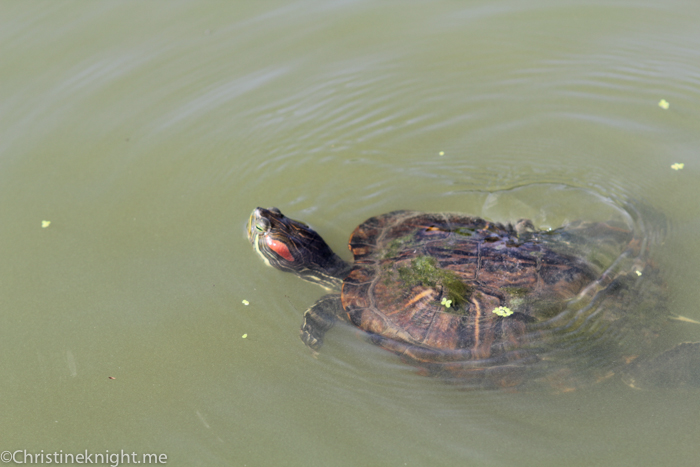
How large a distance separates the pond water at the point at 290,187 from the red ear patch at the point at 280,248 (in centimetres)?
28

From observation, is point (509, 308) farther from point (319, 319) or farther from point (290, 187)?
point (290, 187)

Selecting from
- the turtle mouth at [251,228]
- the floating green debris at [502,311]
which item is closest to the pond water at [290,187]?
the turtle mouth at [251,228]

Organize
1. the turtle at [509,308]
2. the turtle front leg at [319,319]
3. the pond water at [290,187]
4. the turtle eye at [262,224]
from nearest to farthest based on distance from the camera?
the pond water at [290,187] → the turtle at [509,308] → the turtle front leg at [319,319] → the turtle eye at [262,224]

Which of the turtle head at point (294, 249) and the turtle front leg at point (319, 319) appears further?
the turtle head at point (294, 249)

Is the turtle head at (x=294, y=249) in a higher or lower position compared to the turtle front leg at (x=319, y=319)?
higher

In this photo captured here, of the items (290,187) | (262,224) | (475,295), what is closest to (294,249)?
(262,224)

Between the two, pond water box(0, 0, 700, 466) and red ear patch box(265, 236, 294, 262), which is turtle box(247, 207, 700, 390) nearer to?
pond water box(0, 0, 700, 466)

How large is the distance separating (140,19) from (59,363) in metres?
5.52

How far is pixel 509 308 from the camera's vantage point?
12.1ft

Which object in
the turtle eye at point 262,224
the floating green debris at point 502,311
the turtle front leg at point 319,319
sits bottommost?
the turtle front leg at point 319,319

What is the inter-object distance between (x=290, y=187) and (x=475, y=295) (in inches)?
98.4

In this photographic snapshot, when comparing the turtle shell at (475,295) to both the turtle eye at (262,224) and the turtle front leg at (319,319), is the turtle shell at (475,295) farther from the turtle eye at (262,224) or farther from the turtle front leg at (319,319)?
the turtle eye at (262,224)

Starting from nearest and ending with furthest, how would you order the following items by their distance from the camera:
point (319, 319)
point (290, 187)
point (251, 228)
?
1. point (319, 319)
2. point (251, 228)
3. point (290, 187)

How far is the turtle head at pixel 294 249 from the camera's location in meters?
4.41
